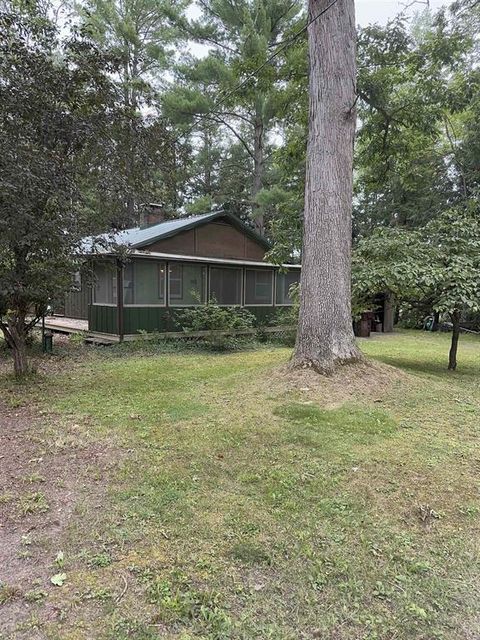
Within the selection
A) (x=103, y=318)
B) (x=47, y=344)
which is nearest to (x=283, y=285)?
(x=103, y=318)

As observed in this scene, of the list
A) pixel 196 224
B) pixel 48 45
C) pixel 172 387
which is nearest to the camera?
pixel 48 45

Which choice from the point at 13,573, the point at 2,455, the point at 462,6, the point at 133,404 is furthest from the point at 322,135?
the point at 462,6

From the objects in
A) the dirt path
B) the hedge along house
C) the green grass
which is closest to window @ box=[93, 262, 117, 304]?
the hedge along house

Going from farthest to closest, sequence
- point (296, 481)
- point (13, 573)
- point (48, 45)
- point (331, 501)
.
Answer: point (48, 45)
point (296, 481)
point (331, 501)
point (13, 573)

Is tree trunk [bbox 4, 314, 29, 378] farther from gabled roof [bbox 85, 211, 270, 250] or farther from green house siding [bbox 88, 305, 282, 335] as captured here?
green house siding [bbox 88, 305, 282, 335]

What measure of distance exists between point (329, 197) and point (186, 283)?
22.8 feet

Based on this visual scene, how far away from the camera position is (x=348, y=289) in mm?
5715

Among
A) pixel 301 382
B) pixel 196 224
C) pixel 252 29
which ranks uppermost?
pixel 252 29

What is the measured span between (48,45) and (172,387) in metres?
4.74

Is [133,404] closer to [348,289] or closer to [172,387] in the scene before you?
[172,387]

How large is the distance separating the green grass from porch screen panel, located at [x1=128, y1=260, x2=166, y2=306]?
6.30m

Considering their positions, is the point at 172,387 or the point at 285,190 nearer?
the point at 172,387

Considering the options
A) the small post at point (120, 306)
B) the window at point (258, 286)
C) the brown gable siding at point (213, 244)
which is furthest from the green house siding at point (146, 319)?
the window at point (258, 286)

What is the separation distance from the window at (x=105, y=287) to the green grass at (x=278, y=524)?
6.60 m
